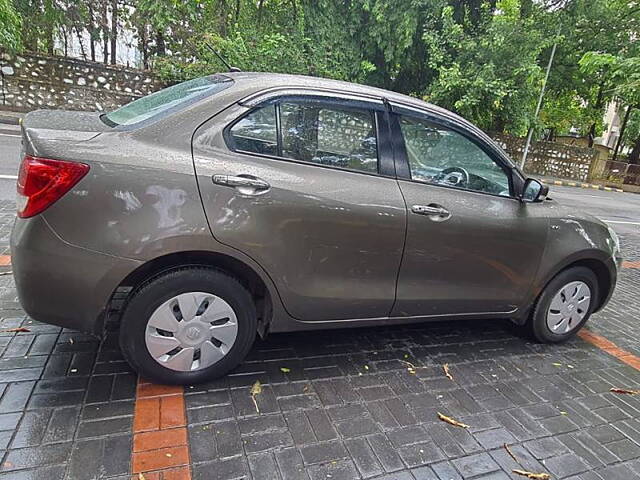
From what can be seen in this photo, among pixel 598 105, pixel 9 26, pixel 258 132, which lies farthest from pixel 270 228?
pixel 598 105

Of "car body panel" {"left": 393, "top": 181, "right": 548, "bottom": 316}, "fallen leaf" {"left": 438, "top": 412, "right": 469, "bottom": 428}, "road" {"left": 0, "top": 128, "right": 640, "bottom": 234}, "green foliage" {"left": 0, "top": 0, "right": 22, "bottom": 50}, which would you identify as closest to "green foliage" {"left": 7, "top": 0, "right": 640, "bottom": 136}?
"green foliage" {"left": 0, "top": 0, "right": 22, "bottom": 50}

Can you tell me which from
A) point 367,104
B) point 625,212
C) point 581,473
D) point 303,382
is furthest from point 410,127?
point 625,212

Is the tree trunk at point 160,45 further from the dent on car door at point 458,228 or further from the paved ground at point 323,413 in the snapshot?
the dent on car door at point 458,228

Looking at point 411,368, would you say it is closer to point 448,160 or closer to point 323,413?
point 323,413

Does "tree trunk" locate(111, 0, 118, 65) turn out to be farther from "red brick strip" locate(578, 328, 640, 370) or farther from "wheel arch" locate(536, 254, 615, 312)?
"red brick strip" locate(578, 328, 640, 370)

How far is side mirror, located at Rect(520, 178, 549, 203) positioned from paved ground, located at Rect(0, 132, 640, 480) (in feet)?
3.88

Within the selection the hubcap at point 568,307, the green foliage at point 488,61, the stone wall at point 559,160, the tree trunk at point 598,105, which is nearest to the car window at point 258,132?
the hubcap at point 568,307

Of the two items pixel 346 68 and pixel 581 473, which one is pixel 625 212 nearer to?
pixel 346 68

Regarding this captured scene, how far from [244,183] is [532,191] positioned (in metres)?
2.03

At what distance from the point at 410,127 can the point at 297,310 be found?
1332mm

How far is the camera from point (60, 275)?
202 cm

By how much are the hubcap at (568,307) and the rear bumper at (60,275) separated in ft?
10.0

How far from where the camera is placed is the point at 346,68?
47.1ft

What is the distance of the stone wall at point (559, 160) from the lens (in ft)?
65.1
